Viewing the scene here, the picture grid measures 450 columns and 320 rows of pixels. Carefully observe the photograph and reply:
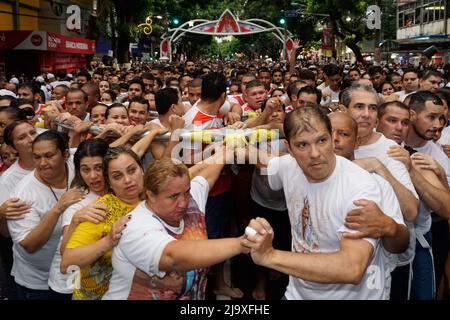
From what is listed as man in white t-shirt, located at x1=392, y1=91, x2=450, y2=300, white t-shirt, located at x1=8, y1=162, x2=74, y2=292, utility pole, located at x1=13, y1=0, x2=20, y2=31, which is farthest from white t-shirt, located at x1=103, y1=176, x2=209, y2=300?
utility pole, located at x1=13, y1=0, x2=20, y2=31

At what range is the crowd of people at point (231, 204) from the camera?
2592 mm

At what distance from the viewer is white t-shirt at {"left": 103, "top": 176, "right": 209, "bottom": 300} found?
2516 millimetres

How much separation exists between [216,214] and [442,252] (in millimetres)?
1933

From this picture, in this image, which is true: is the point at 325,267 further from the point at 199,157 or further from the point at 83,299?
the point at 199,157

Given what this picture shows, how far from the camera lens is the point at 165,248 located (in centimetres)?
248

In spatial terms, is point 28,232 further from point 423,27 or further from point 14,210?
point 423,27

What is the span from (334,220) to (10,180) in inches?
111

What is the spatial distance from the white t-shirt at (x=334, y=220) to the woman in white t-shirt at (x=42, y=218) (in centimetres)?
147

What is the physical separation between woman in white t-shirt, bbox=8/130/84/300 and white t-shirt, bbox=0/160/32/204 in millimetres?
469

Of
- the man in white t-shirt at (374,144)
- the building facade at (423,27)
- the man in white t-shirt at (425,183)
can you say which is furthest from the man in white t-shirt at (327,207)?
the building facade at (423,27)

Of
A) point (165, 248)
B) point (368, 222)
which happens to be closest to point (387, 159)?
point (368, 222)

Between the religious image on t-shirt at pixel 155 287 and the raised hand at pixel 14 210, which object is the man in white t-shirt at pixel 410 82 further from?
the religious image on t-shirt at pixel 155 287

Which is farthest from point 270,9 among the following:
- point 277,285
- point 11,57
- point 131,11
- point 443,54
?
point 277,285

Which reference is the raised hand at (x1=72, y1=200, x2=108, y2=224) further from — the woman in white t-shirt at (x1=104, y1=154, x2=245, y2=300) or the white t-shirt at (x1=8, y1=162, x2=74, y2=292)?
the white t-shirt at (x1=8, y1=162, x2=74, y2=292)
